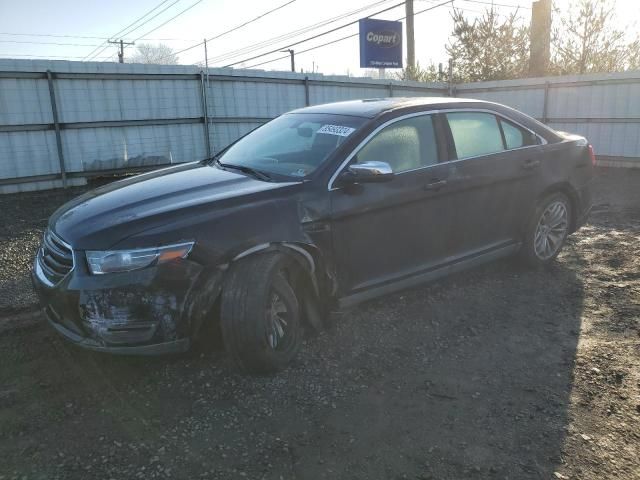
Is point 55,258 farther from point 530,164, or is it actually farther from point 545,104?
point 545,104

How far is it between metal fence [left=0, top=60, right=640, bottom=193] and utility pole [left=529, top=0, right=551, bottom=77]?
22.0ft

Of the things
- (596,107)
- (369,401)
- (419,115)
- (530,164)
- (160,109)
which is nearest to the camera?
(369,401)

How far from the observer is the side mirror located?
11.3 feet

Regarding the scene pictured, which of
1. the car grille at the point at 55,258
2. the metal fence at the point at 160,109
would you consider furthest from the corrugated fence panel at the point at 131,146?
the car grille at the point at 55,258

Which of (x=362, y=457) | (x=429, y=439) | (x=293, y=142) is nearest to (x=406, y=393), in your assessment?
(x=429, y=439)

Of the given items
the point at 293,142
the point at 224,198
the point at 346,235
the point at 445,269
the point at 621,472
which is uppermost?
the point at 293,142

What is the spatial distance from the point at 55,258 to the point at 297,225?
148 centimetres

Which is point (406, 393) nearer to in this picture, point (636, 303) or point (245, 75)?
point (636, 303)

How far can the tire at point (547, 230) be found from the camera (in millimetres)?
4855

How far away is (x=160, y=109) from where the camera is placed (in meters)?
10.4

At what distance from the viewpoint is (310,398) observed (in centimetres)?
297

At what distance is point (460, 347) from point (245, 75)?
9.18 meters

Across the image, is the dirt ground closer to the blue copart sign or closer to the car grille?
the car grille

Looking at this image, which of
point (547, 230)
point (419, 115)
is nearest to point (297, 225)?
point (419, 115)
